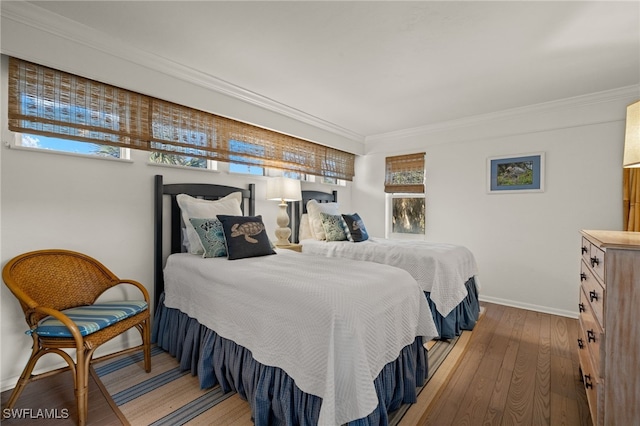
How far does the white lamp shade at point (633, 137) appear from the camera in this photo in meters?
1.59

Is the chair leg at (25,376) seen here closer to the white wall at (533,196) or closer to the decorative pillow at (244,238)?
the decorative pillow at (244,238)

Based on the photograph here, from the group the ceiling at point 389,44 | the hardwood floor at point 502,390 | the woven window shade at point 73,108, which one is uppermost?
the ceiling at point 389,44

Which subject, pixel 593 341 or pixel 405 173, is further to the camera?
pixel 405 173

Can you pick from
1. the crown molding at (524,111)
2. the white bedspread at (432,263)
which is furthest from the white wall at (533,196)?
the white bedspread at (432,263)

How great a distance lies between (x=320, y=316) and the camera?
1.39 metres

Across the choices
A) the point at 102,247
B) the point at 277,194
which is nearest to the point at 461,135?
the point at 277,194

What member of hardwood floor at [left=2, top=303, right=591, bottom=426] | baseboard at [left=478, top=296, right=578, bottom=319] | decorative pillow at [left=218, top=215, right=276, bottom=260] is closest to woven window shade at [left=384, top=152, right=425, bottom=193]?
baseboard at [left=478, top=296, right=578, bottom=319]

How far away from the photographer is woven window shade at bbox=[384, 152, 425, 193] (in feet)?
15.0

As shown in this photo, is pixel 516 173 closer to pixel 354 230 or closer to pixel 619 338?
pixel 354 230

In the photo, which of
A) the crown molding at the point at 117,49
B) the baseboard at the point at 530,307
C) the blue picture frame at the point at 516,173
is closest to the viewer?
the crown molding at the point at 117,49

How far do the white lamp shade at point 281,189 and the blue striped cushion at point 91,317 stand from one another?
1737 mm

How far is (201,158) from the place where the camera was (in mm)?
3023

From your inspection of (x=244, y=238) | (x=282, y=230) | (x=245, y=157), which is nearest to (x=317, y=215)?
(x=282, y=230)

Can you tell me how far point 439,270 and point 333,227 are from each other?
1.40m
